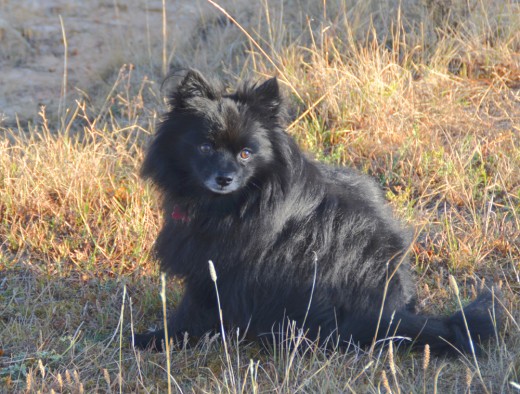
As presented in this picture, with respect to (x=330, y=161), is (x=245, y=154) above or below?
above

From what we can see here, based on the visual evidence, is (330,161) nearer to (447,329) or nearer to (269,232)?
(269,232)

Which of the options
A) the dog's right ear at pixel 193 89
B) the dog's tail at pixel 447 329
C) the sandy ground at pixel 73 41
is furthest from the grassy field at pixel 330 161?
the dog's right ear at pixel 193 89

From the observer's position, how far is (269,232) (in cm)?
396

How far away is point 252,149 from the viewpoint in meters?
3.92

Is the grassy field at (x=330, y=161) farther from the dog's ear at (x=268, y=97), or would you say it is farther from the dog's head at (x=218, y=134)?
the dog's ear at (x=268, y=97)

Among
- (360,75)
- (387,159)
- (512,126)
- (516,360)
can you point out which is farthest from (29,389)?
(512,126)

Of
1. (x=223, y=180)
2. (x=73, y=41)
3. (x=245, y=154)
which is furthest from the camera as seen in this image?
(x=73, y=41)

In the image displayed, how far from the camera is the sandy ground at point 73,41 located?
8.64 meters

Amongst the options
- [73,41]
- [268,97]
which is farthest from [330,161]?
[73,41]

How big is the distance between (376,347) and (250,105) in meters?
1.45

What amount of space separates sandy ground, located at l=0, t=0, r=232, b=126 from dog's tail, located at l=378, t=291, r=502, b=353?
532 centimetres

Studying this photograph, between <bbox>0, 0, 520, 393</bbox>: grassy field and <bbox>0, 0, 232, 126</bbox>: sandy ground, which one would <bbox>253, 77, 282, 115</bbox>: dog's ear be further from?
<bbox>0, 0, 232, 126</bbox>: sandy ground

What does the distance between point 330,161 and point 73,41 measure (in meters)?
4.91

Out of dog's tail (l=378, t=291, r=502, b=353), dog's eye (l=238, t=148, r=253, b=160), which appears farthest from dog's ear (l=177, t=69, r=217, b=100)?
dog's tail (l=378, t=291, r=502, b=353)
